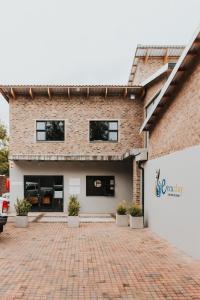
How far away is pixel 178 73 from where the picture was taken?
9.25 meters

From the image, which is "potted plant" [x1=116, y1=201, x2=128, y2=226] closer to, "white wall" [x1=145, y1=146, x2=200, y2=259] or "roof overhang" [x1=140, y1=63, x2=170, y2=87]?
"white wall" [x1=145, y1=146, x2=200, y2=259]

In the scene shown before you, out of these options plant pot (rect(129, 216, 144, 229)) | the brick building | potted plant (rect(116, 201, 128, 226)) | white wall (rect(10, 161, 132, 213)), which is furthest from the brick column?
white wall (rect(10, 161, 132, 213))

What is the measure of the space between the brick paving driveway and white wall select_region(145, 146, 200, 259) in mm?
458

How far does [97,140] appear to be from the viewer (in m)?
17.8

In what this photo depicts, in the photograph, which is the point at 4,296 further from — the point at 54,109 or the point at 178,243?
the point at 54,109

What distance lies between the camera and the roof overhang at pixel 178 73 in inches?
318

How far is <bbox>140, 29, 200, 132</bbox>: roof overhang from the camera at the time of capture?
8.08 m

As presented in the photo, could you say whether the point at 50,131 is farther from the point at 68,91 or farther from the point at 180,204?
the point at 180,204

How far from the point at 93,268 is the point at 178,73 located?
6.32 metres

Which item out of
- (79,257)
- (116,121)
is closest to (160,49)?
(116,121)

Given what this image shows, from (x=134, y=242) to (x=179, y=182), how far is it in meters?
2.62

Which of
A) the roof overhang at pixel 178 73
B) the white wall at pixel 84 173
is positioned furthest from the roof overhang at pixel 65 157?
the roof overhang at pixel 178 73

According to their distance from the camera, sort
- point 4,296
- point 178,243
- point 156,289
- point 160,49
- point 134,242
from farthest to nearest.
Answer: point 160,49, point 134,242, point 178,243, point 156,289, point 4,296

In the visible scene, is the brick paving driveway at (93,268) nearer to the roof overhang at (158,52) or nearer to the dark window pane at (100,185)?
the dark window pane at (100,185)
